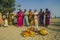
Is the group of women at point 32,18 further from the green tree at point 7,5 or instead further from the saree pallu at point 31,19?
the green tree at point 7,5

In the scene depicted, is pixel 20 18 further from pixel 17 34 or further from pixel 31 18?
pixel 17 34

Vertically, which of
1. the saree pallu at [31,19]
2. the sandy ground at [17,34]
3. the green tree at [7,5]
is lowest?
the sandy ground at [17,34]

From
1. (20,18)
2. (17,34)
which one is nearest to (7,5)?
(20,18)

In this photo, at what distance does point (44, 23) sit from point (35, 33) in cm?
305

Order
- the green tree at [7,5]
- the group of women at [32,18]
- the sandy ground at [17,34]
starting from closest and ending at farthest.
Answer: the sandy ground at [17,34]
the group of women at [32,18]
the green tree at [7,5]

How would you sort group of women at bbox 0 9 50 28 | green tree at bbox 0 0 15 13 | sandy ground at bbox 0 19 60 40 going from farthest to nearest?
green tree at bbox 0 0 15 13 < group of women at bbox 0 9 50 28 < sandy ground at bbox 0 19 60 40

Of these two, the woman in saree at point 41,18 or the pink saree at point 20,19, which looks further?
the woman in saree at point 41,18

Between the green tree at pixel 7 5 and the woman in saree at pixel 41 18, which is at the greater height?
the green tree at pixel 7 5

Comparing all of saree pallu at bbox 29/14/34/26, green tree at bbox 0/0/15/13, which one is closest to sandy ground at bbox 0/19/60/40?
saree pallu at bbox 29/14/34/26

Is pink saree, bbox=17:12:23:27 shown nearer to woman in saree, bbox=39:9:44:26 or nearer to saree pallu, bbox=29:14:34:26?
saree pallu, bbox=29:14:34:26

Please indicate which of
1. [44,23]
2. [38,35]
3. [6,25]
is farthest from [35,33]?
[6,25]

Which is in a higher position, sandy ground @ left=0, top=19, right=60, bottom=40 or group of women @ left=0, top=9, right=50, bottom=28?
group of women @ left=0, top=9, right=50, bottom=28

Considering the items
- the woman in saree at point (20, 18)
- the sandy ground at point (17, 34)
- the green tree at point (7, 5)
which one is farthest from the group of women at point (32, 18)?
the green tree at point (7, 5)

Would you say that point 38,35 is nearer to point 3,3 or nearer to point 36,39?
point 36,39
